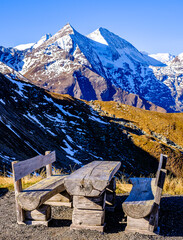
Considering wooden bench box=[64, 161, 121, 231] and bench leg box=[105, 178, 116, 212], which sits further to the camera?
bench leg box=[105, 178, 116, 212]

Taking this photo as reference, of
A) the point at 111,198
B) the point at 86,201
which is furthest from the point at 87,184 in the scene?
the point at 111,198

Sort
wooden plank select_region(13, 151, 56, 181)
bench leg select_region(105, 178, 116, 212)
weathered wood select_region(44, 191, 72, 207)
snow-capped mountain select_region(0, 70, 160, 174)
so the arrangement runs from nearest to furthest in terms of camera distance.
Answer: wooden plank select_region(13, 151, 56, 181) → weathered wood select_region(44, 191, 72, 207) → bench leg select_region(105, 178, 116, 212) → snow-capped mountain select_region(0, 70, 160, 174)

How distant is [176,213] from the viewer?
22.3ft

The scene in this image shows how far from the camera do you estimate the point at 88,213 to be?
5637 millimetres

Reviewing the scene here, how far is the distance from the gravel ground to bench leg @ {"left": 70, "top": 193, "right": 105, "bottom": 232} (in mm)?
152

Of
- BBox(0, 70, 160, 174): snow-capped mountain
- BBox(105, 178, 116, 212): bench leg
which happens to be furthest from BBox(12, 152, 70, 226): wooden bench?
BBox(0, 70, 160, 174): snow-capped mountain

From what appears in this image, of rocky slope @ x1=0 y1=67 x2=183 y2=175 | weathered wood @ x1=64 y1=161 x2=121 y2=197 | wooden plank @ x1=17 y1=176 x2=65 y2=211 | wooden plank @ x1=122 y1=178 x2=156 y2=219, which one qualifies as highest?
weathered wood @ x1=64 y1=161 x2=121 y2=197

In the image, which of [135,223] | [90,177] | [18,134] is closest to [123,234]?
[135,223]

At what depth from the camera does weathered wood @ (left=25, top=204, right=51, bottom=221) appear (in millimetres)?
5914

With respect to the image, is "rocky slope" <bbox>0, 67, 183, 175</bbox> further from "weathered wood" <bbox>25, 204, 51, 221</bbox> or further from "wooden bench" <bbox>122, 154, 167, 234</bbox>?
"wooden bench" <bbox>122, 154, 167, 234</bbox>

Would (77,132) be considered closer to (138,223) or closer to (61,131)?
(61,131)

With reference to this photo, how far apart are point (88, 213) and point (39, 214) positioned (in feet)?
3.93

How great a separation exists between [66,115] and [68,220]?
164 ft

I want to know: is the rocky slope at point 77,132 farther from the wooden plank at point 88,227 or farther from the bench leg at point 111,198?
the wooden plank at point 88,227
